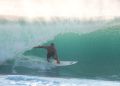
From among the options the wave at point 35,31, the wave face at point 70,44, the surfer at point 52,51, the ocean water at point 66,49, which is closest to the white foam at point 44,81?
the ocean water at point 66,49

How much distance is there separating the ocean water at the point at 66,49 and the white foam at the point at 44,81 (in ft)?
0.09

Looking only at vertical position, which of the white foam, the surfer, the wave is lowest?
the white foam

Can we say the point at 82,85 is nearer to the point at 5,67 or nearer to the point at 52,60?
the point at 52,60

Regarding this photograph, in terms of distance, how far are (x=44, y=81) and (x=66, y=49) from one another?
111 cm

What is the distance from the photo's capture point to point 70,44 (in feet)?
33.6

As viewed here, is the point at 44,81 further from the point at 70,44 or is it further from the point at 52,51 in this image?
the point at 70,44

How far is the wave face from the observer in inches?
399

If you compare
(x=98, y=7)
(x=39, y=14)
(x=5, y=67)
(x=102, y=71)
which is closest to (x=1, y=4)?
(x=39, y=14)

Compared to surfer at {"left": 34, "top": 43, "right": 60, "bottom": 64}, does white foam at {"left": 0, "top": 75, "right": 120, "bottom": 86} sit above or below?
below

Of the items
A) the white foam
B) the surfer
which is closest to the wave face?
the surfer

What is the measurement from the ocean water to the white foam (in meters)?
0.03

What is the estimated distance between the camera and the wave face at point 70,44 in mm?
10125

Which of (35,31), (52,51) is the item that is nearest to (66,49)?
(52,51)

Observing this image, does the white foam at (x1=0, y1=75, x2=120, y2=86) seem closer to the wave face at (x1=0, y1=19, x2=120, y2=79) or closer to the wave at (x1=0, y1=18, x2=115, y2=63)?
the wave face at (x1=0, y1=19, x2=120, y2=79)
